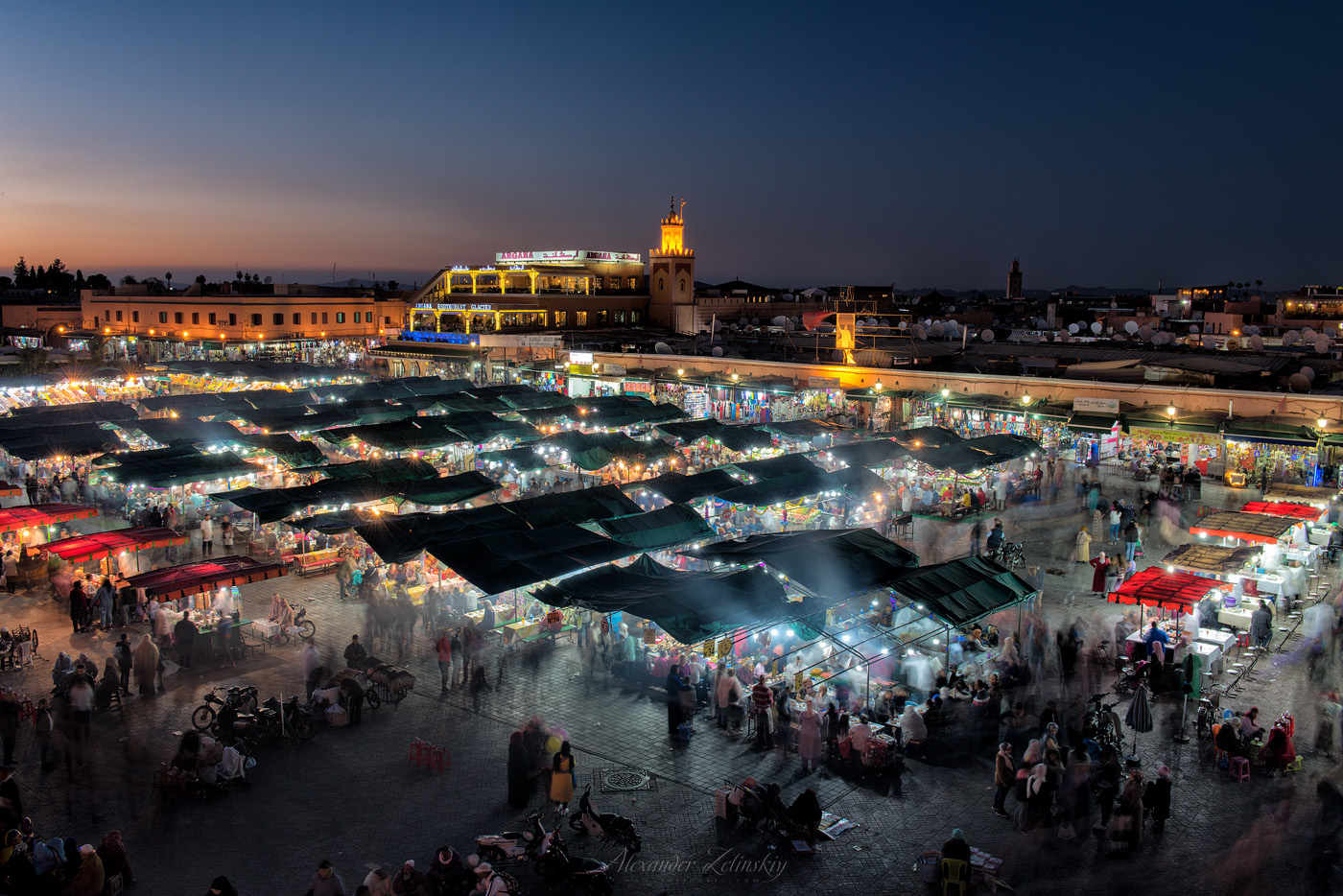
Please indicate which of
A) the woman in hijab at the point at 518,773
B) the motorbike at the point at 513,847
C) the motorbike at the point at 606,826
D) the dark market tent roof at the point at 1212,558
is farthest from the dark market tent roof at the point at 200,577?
the dark market tent roof at the point at 1212,558

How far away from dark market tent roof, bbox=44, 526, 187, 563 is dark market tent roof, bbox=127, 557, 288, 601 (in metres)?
1.90

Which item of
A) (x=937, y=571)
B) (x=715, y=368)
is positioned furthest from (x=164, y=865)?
(x=715, y=368)

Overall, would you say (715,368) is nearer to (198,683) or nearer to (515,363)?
(515,363)

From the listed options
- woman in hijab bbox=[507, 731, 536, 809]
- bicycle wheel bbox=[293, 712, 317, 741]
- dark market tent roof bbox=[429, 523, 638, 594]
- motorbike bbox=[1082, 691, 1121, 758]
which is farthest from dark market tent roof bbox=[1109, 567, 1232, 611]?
bicycle wheel bbox=[293, 712, 317, 741]

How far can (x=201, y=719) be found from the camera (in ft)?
35.9

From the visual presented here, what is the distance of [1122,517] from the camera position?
19969 millimetres

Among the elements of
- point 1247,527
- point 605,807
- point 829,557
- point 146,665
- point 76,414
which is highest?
point 76,414

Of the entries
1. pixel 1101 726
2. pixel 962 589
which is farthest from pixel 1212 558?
pixel 1101 726

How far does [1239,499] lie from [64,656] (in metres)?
23.6

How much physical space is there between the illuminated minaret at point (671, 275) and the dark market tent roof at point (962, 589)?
60.8 metres

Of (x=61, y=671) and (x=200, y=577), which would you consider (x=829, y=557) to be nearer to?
(x=200, y=577)

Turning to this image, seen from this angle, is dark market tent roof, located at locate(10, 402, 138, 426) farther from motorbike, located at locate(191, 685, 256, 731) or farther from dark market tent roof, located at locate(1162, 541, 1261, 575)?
dark market tent roof, located at locate(1162, 541, 1261, 575)

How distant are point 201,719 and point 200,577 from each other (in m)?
3.03

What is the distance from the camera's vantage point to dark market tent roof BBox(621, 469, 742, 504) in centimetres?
1775
